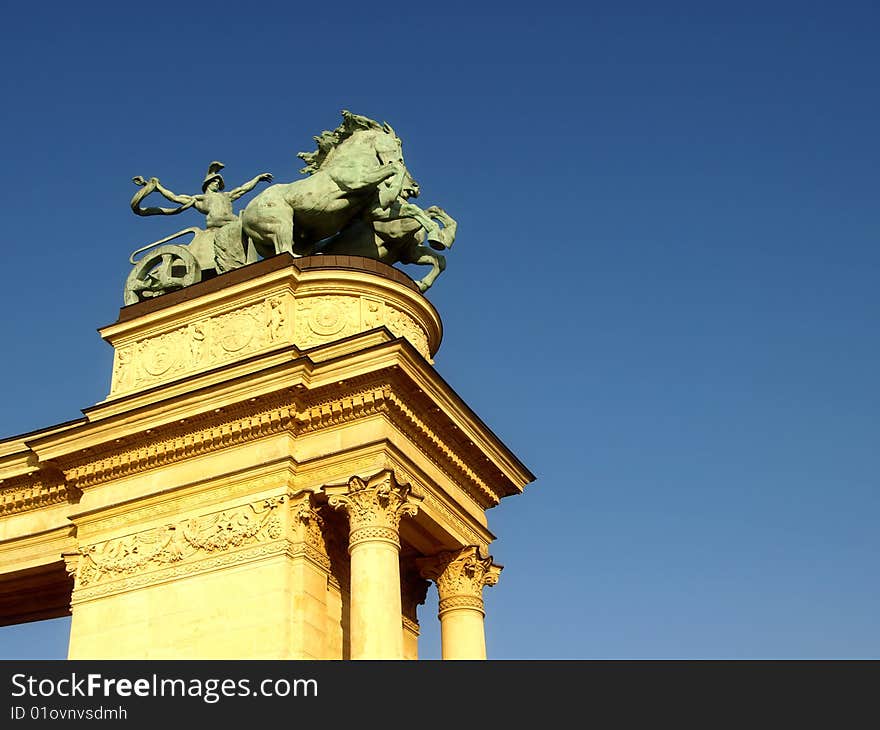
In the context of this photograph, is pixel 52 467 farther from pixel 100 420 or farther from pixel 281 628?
pixel 281 628

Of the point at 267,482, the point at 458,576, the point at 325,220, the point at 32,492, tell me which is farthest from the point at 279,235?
the point at 458,576

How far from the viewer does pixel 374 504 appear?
20234mm

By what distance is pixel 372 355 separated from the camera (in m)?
20.9

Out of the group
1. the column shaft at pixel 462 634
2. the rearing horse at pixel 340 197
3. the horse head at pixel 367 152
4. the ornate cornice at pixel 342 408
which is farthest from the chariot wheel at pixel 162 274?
the column shaft at pixel 462 634

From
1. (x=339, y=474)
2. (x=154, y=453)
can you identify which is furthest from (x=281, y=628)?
(x=154, y=453)

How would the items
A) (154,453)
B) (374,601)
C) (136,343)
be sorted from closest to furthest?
(374,601), (154,453), (136,343)

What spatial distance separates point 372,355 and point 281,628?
4.77 m

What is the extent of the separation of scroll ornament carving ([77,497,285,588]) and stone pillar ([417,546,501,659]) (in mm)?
3955

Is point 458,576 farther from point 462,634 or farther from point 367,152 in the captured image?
point 367,152

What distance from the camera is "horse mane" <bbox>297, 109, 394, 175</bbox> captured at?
85.5 feet

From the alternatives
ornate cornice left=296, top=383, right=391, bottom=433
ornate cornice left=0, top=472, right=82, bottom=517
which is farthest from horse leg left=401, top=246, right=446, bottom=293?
ornate cornice left=0, top=472, right=82, bottom=517

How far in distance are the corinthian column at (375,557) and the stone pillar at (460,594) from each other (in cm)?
293

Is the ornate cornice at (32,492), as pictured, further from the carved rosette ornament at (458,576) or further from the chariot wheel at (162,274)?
the carved rosette ornament at (458,576)

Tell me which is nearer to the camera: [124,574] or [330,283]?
[124,574]
